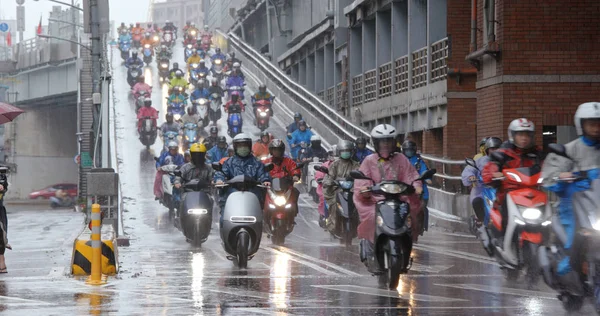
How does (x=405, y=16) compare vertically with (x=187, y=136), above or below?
above

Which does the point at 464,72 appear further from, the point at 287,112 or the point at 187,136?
the point at 287,112

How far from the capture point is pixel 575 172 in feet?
35.7

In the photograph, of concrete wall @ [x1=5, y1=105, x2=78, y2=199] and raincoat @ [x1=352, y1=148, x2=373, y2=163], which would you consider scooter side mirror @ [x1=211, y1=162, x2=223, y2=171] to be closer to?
raincoat @ [x1=352, y1=148, x2=373, y2=163]

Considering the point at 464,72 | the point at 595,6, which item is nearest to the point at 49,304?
the point at 595,6

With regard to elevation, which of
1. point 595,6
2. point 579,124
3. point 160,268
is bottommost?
point 160,268

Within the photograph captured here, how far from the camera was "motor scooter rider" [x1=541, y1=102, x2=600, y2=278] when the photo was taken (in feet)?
35.6

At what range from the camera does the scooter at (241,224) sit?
16.4 metres

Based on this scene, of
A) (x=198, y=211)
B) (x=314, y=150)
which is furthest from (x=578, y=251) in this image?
(x=314, y=150)

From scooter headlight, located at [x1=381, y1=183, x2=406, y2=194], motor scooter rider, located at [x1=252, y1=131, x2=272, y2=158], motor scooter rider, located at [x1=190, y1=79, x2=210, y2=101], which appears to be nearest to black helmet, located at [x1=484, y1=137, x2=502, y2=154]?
scooter headlight, located at [x1=381, y1=183, x2=406, y2=194]

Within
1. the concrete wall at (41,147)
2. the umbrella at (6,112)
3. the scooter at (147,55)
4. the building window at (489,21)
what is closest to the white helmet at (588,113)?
the umbrella at (6,112)

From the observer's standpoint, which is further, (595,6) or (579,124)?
(595,6)

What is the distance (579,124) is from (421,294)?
112 inches

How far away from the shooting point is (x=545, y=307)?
38.7ft

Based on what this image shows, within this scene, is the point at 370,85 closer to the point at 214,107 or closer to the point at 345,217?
the point at 214,107
